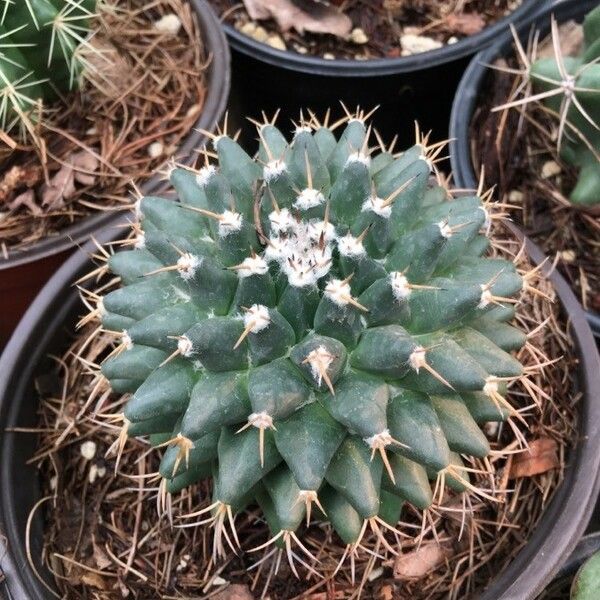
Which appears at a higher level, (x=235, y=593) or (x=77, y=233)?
(x=77, y=233)

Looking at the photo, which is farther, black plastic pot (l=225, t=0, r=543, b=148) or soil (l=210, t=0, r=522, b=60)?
soil (l=210, t=0, r=522, b=60)

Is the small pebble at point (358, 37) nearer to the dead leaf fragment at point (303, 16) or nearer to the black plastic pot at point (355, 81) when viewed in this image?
the dead leaf fragment at point (303, 16)


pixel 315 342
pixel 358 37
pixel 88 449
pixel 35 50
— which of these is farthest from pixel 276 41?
pixel 315 342

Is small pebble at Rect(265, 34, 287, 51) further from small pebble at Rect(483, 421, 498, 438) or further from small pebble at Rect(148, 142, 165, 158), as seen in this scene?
small pebble at Rect(483, 421, 498, 438)

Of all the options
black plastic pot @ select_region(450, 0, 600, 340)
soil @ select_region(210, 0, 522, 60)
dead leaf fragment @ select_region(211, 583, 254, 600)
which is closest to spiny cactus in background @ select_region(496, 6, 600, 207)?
black plastic pot @ select_region(450, 0, 600, 340)

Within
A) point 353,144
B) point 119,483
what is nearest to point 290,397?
point 353,144

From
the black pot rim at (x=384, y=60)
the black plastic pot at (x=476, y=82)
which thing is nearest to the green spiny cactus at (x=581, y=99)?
the black plastic pot at (x=476, y=82)

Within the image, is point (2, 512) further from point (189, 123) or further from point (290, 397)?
point (189, 123)

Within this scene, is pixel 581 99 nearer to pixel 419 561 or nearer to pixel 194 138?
pixel 194 138
